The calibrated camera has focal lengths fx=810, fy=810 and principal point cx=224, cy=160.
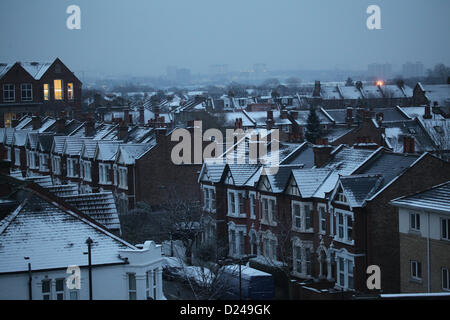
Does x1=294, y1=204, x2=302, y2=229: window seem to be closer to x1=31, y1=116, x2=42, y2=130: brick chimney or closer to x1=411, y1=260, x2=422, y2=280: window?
x1=411, y1=260, x2=422, y2=280: window

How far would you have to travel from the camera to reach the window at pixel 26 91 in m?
97.9

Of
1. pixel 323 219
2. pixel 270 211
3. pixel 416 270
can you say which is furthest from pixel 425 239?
pixel 270 211

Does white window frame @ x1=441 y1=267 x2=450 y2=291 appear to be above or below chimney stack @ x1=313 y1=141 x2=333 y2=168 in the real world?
below

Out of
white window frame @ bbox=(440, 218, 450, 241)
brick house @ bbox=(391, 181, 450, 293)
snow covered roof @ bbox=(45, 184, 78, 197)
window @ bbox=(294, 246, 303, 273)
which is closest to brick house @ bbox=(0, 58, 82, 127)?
snow covered roof @ bbox=(45, 184, 78, 197)

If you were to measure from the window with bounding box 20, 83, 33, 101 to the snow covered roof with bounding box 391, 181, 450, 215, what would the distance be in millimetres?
71122

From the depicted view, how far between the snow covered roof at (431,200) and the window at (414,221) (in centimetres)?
48

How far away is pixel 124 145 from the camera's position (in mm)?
59969

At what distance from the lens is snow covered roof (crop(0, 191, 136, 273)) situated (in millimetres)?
27250

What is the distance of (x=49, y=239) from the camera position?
2827 cm

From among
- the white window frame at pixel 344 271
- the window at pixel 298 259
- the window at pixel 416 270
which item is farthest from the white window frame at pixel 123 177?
the window at pixel 416 270
